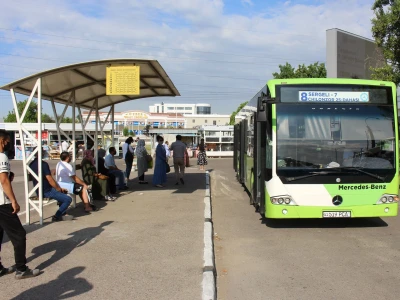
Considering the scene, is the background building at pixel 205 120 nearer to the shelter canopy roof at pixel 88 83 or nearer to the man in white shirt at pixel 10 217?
the shelter canopy roof at pixel 88 83

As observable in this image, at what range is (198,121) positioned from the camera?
109 m

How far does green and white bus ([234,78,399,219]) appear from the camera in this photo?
25.2ft

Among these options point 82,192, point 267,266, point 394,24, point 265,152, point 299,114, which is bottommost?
point 267,266

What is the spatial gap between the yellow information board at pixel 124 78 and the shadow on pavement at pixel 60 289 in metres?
5.28

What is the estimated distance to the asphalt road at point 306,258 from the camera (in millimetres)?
4945

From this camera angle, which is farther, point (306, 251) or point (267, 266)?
point (306, 251)

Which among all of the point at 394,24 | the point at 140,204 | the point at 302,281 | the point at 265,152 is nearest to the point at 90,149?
the point at 140,204

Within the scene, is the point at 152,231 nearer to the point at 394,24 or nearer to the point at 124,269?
the point at 124,269

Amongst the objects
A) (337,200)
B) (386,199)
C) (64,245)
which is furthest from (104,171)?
(386,199)

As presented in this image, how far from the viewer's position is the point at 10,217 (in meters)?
5.09

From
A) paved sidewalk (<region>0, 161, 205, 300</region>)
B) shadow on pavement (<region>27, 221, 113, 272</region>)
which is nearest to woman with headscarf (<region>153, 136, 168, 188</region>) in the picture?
paved sidewalk (<region>0, 161, 205, 300</region>)

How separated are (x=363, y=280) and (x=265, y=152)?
3435 mm

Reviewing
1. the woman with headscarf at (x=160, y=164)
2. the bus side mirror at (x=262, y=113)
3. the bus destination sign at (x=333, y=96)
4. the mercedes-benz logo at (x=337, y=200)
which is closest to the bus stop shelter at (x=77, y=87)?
the woman with headscarf at (x=160, y=164)

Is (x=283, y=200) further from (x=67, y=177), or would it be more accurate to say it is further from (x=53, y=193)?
(x=67, y=177)
